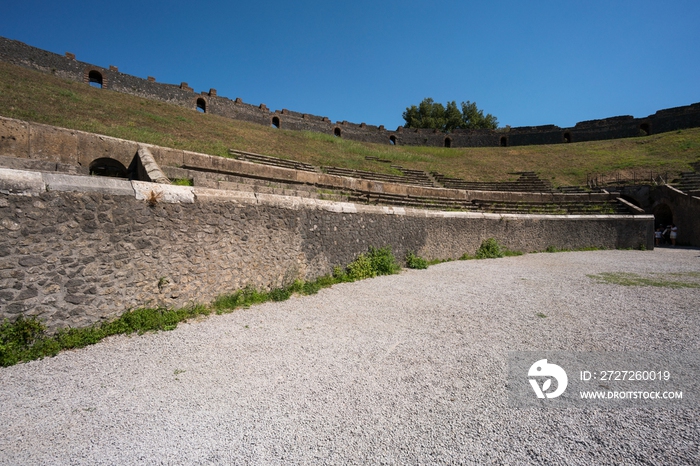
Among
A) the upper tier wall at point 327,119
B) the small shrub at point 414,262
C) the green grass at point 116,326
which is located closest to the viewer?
the green grass at point 116,326

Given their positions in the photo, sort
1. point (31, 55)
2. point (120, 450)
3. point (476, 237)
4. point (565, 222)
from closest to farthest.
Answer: point (120, 450), point (476, 237), point (565, 222), point (31, 55)

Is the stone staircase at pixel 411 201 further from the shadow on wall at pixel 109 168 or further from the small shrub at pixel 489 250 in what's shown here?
the shadow on wall at pixel 109 168

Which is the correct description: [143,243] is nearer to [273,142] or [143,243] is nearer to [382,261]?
[382,261]

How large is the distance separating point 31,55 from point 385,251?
3029cm

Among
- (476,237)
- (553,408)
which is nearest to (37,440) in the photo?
(553,408)

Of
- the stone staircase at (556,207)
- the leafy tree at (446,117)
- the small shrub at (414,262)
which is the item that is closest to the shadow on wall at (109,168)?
the small shrub at (414,262)

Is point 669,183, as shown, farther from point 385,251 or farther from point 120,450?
point 120,450

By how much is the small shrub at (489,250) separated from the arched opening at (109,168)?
36.2 ft

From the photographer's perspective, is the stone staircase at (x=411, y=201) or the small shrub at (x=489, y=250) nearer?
the small shrub at (x=489, y=250)

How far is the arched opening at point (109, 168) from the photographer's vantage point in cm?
870


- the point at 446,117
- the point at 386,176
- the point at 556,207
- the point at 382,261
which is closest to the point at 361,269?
the point at 382,261

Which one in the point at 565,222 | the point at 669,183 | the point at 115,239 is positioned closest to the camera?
the point at 115,239

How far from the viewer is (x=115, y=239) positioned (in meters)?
4.04

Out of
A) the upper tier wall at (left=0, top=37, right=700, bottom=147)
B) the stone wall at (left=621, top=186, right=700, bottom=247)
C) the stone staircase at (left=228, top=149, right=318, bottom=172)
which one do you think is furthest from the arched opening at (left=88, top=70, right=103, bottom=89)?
the stone wall at (left=621, top=186, right=700, bottom=247)
